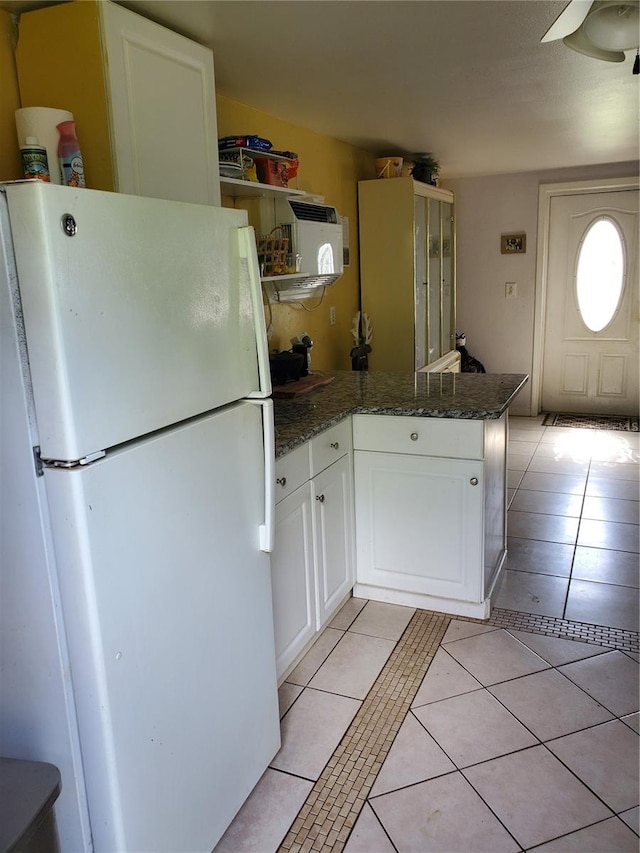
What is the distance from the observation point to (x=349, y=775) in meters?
1.85

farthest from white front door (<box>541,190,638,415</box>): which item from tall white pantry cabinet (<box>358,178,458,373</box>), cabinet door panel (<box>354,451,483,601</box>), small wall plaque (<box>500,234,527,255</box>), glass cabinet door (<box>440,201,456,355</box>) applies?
cabinet door panel (<box>354,451,483,601</box>)

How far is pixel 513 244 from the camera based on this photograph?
5832 millimetres

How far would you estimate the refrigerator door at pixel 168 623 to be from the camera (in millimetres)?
1168

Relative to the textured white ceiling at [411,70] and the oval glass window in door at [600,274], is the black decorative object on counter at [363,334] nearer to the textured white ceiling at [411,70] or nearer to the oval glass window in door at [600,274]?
the textured white ceiling at [411,70]

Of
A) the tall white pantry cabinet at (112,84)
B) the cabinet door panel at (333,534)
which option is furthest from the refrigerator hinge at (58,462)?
the cabinet door panel at (333,534)

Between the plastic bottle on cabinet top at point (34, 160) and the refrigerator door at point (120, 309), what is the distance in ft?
1.80

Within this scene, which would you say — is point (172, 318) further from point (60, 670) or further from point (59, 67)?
point (59, 67)

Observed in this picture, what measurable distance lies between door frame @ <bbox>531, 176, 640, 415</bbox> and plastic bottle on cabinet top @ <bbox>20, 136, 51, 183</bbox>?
4935 mm

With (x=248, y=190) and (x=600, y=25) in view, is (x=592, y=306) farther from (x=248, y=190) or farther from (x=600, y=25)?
(x=600, y=25)

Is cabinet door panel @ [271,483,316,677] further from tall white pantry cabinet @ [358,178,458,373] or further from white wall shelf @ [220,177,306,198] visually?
tall white pantry cabinet @ [358,178,458,373]

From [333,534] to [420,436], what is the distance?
1.67 feet

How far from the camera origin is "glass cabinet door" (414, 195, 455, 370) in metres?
4.36

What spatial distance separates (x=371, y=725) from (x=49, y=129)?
196cm

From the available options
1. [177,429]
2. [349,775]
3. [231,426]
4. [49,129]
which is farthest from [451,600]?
[49,129]
